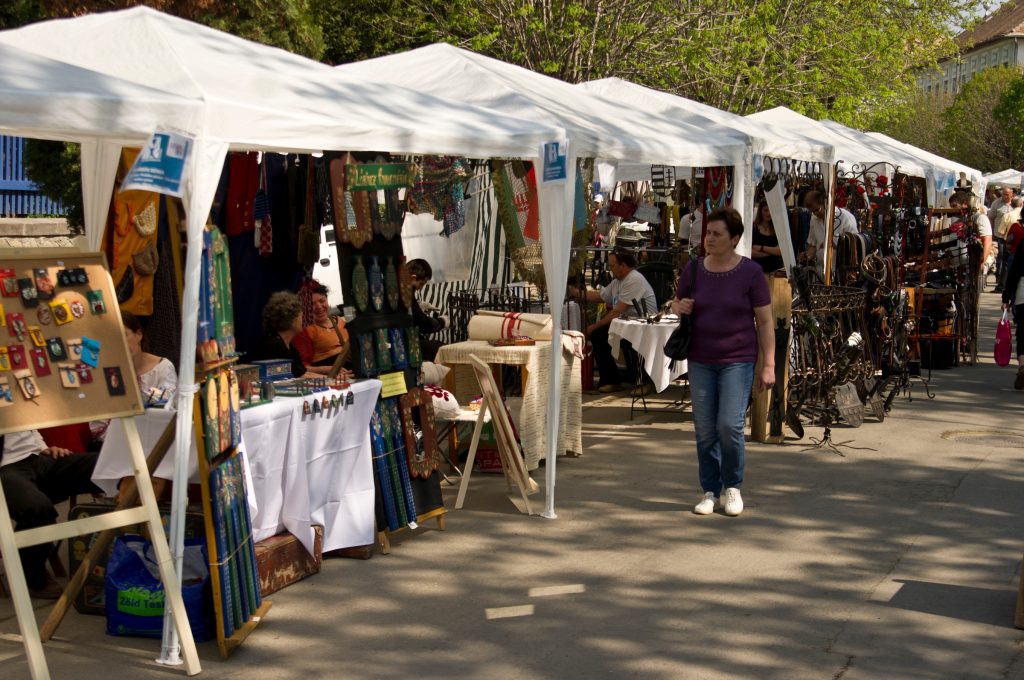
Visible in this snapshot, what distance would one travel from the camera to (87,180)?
8203mm

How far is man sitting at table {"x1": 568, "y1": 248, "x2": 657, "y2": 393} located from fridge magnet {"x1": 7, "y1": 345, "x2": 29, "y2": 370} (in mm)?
7129

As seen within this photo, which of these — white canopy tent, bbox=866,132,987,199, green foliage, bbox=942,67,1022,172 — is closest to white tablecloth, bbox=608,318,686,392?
white canopy tent, bbox=866,132,987,199

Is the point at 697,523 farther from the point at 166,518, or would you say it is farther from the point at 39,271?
the point at 39,271

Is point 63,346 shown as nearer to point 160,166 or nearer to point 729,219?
point 160,166

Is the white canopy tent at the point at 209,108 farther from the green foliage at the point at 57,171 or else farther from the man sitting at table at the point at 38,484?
the green foliage at the point at 57,171

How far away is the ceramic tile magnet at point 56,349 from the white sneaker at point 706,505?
4007 millimetres

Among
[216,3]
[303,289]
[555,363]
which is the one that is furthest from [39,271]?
[216,3]

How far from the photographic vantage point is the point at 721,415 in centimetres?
722

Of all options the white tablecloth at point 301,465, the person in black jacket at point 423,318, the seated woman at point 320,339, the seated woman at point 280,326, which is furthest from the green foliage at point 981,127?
the white tablecloth at point 301,465

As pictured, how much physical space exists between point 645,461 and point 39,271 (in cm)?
519

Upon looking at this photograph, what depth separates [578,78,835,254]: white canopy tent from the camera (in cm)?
1005

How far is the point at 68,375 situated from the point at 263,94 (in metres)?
1.64

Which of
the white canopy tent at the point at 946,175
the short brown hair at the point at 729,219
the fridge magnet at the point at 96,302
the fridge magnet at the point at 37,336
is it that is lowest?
the fridge magnet at the point at 37,336

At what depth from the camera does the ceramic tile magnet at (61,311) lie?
4883mm
